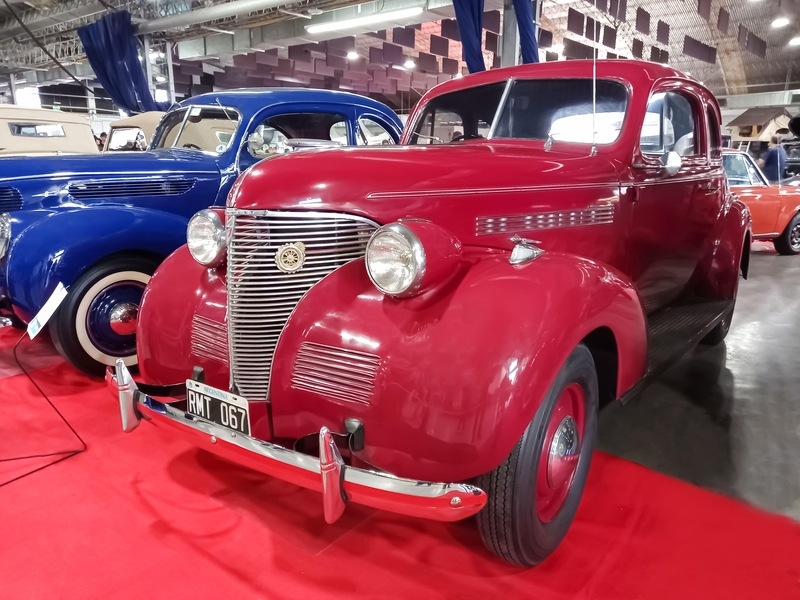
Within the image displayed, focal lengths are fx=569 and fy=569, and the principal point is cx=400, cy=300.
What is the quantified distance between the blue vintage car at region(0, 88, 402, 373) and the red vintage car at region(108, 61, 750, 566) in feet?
3.80

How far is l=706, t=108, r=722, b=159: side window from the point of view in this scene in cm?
338

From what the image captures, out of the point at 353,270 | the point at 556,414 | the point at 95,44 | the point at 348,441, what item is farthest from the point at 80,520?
the point at 95,44

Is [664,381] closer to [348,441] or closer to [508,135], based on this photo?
[508,135]

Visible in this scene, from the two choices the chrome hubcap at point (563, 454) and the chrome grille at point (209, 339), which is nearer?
the chrome hubcap at point (563, 454)

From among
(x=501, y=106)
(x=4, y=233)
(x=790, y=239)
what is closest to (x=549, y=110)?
(x=501, y=106)

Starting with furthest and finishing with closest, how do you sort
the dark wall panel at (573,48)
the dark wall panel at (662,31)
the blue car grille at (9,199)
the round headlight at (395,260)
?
the dark wall panel at (573,48) → the dark wall panel at (662,31) → the blue car grille at (9,199) → the round headlight at (395,260)

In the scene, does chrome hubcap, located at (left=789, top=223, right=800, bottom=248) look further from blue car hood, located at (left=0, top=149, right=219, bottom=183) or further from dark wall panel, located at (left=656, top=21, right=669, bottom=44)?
blue car hood, located at (left=0, top=149, right=219, bottom=183)

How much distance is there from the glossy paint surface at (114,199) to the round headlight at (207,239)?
1418mm

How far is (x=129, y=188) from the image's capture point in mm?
3875

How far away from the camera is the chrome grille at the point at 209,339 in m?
2.00

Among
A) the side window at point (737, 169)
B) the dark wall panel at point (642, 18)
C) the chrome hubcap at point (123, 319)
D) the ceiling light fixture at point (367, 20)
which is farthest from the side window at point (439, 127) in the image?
the dark wall panel at point (642, 18)

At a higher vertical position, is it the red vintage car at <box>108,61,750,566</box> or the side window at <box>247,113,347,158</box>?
the side window at <box>247,113,347,158</box>

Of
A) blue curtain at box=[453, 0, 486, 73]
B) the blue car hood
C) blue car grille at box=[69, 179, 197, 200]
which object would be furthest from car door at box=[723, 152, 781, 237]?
blue car grille at box=[69, 179, 197, 200]

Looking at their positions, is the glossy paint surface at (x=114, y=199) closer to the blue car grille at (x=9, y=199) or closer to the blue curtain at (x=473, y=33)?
the blue car grille at (x=9, y=199)
